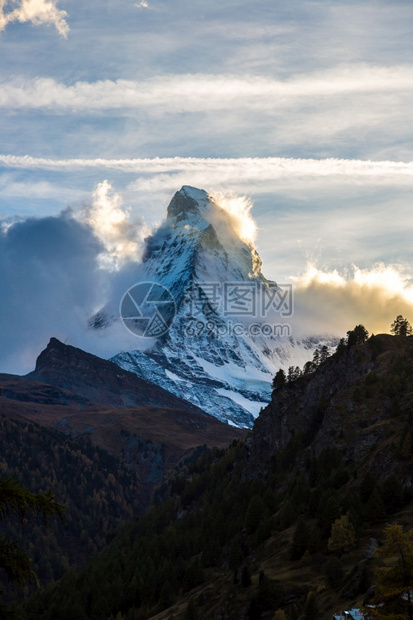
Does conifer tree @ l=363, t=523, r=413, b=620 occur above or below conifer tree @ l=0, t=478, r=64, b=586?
below

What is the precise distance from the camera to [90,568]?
183250 mm

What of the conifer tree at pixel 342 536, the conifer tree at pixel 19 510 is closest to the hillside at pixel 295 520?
the conifer tree at pixel 342 536

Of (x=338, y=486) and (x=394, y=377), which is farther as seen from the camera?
(x=394, y=377)

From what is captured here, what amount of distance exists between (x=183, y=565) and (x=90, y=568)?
47446 mm

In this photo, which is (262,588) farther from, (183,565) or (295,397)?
(295,397)

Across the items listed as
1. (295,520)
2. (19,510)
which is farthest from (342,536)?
(19,510)

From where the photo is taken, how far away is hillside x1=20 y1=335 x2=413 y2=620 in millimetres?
93312

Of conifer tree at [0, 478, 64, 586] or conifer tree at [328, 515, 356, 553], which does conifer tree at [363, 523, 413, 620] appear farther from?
conifer tree at [328, 515, 356, 553]

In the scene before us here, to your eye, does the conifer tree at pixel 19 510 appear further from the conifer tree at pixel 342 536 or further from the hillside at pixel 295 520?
the conifer tree at pixel 342 536

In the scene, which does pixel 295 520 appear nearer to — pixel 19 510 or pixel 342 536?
pixel 342 536

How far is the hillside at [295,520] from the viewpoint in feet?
306

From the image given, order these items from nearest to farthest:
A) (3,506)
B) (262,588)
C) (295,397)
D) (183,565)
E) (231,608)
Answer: (3,506) < (262,588) < (231,608) < (183,565) < (295,397)

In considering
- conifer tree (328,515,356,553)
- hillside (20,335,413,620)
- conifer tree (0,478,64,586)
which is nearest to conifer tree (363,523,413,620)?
hillside (20,335,413,620)

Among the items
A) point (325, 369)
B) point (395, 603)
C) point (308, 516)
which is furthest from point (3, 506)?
point (325, 369)
